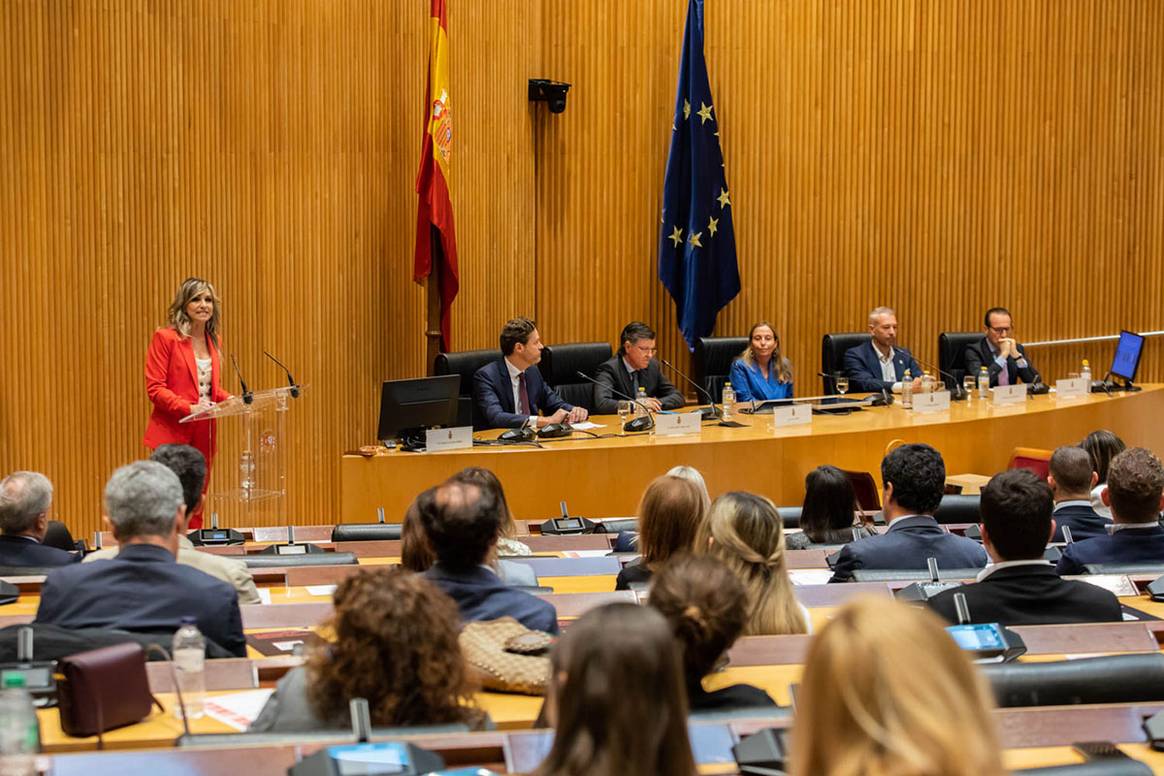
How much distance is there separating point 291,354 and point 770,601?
5.04 meters

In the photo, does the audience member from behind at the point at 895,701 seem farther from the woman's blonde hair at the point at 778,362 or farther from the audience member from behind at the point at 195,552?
the woman's blonde hair at the point at 778,362

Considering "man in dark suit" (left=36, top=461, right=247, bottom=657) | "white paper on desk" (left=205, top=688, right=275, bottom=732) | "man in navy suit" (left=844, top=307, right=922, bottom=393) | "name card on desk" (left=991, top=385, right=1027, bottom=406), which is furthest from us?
"man in navy suit" (left=844, top=307, right=922, bottom=393)

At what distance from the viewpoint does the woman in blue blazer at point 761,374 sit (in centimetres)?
874

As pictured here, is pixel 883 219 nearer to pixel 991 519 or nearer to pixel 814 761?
pixel 991 519

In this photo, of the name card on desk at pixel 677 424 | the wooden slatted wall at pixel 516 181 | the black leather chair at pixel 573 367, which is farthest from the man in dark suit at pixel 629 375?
the wooden slatted wall at pixel 516 181

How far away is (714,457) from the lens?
7.29m

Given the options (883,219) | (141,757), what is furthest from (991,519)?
(883,219)

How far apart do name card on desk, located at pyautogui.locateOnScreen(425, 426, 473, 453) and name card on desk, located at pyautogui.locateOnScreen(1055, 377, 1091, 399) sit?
4.16 metres

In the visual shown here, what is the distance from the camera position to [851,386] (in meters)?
9.21

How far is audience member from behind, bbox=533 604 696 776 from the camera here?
1.74 metres

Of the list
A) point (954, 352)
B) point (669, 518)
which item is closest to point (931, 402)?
point (954, 352)

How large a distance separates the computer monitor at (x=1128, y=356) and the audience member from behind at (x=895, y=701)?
8.74 m

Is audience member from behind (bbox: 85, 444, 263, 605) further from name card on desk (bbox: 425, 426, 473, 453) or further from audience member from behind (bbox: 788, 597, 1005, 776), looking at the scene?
name card on desk (bbox: 425, 426, 473, 453)

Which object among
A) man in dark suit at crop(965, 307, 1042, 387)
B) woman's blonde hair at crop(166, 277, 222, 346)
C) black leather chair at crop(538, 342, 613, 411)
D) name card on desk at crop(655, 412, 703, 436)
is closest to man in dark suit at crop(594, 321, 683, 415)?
black leather chair at crop(538, 342, 613, 411)
